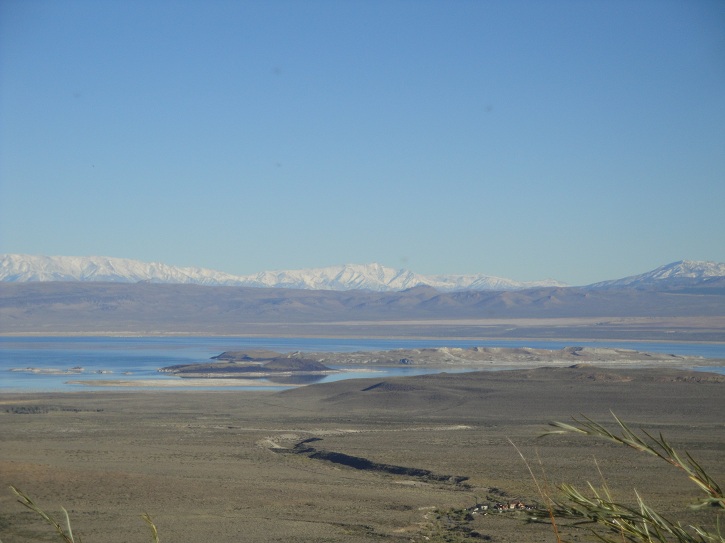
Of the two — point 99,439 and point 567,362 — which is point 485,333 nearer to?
point 567,362

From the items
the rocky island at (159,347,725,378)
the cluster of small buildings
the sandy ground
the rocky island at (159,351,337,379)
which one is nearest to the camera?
the sandy ground

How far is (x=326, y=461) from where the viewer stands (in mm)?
25781

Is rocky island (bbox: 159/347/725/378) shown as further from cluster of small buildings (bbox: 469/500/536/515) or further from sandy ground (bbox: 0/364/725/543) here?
cluster of small buildings (bbox: 469/500/536/515)

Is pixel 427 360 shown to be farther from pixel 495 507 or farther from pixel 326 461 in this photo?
pixel 495 507

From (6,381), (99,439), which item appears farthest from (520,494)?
(6,381)

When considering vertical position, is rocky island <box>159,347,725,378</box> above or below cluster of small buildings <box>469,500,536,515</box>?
below

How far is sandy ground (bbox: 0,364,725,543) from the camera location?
17.8m

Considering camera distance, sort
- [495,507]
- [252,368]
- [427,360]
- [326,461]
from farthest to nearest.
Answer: [427,360], [252,368], [326,461], [495,507]

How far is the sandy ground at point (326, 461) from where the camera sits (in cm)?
A: 1780

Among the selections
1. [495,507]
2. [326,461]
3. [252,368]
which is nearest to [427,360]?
[252,368]

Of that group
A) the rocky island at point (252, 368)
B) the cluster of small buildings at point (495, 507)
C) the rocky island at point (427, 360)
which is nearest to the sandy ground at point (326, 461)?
the cluster of small buildings at point (495, 507)

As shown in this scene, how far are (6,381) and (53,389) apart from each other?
747 centimetres

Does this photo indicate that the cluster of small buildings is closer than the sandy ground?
No

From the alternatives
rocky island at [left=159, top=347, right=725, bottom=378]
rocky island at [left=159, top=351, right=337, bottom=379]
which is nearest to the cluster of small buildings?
Result: rocky island at [left=159, top=351, right=337, bottom=379]
